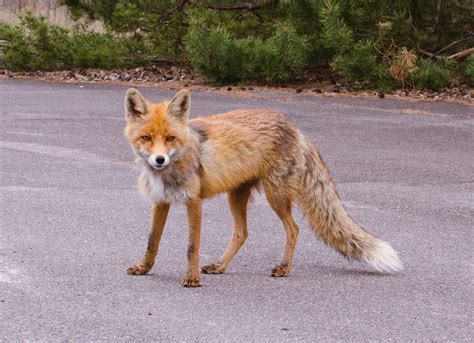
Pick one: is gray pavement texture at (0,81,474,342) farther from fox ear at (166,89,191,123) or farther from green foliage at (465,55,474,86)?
green foliage at (465,55,474,86)

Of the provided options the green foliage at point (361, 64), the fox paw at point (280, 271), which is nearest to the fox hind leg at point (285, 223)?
the fox paw at point (280, 271)

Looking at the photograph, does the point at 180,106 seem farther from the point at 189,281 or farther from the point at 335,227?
the point at 335,227

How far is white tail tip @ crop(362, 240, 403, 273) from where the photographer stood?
6675mm

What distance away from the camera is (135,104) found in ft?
20.5

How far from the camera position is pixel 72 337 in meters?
5.21

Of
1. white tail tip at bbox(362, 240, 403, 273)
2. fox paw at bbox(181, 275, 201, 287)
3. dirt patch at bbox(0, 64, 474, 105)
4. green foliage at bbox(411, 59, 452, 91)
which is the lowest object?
dirt patch at bbox(0, 64, 474, 105)

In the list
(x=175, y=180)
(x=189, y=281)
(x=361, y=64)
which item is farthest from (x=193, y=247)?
(x=361, y=64)

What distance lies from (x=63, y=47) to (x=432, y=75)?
8.49 meters

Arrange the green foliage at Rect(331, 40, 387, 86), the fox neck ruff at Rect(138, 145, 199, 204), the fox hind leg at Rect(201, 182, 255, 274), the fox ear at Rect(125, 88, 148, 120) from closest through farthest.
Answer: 1. the fox ear at Rect(125, 88, 148, 120)
2. the fox neck ruff at Rect(138, 145, 199, 204)
3. the fox hind leg at Rect(201, 182, 255, 274)
4. the green foliage at Rect(331, 40, 387, 86)

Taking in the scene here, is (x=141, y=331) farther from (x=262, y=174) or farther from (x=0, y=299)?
(x=262, y=174)

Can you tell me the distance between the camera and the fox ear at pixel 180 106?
247 inches

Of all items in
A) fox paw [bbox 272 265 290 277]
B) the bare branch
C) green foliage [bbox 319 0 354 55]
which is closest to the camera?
fox paw [bbox 272 265 290 277]

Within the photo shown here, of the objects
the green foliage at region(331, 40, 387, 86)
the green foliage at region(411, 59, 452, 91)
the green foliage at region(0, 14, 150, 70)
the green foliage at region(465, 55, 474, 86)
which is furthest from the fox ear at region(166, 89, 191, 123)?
the green foliage at region(0, 14, 150, 70)

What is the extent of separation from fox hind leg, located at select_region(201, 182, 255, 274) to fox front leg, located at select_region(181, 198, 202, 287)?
51 cm
